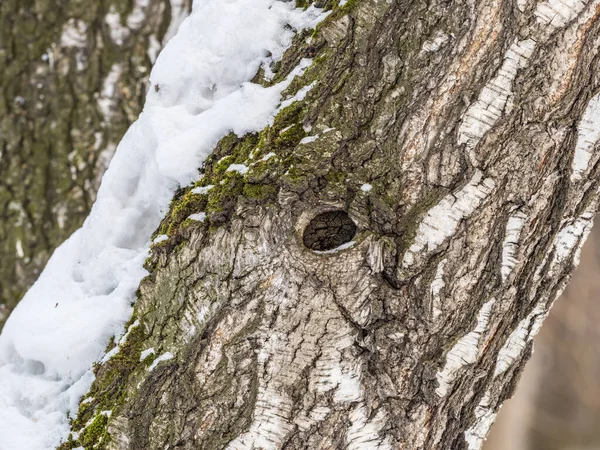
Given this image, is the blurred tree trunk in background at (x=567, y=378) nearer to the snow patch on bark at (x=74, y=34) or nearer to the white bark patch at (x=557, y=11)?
the snow patch on bark at (x=74, y=34)

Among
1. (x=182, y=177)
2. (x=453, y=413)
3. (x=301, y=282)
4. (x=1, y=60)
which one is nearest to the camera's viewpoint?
(x=301, y=282)

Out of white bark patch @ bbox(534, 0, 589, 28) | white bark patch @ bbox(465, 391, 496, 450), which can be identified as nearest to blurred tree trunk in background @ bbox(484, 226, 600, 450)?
white bark patch @ bbox(465, 391, 496, 450)

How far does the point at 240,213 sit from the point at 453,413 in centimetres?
57

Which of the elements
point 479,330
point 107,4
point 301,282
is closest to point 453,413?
point 479,330

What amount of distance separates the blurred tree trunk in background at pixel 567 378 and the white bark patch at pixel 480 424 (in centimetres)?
522

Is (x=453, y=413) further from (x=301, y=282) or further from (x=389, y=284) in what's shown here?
(x=301, y=282)

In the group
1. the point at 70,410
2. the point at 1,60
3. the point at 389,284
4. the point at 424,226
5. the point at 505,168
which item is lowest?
the point at 70,410

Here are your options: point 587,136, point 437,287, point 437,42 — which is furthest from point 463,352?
point 437,42

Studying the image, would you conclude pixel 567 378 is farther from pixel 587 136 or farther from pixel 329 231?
pixel 329 231

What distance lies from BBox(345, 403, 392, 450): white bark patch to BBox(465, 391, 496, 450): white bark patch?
21 cm

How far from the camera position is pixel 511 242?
987 millimetres

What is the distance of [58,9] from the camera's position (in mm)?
2111

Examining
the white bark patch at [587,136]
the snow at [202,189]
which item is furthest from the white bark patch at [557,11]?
the snow at [202,189]

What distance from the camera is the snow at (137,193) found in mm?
1134
